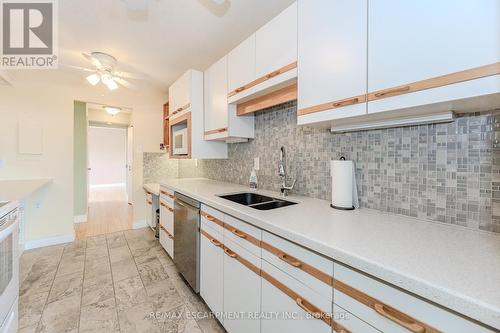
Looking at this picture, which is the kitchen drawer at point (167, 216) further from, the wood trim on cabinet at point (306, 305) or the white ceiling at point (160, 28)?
the white ceiling at point (160, 28)

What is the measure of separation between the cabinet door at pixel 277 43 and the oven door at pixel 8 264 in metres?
1.82

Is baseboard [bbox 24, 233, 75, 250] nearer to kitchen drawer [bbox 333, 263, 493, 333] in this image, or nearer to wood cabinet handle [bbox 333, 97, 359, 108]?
kitchen drawer [bbox 333, 263, 493, 333]

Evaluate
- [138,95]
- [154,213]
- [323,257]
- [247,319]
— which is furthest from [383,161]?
[138,95]

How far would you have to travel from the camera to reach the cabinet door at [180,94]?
250cm

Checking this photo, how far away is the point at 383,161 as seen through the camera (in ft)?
4.18

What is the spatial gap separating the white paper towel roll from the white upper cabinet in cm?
111

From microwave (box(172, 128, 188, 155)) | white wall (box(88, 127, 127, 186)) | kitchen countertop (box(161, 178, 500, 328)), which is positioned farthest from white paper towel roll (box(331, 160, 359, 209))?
white wall (box(88, 127, 127, 186))

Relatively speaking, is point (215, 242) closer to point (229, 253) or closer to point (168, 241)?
point (229, 253)

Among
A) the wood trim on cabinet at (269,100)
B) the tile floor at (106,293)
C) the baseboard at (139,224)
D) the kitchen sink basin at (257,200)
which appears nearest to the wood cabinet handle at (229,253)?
the kitchen sink basin at (257,200)

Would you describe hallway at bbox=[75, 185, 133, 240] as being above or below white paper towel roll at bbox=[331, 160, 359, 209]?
below

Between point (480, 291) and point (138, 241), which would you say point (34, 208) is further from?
point (480, 291)

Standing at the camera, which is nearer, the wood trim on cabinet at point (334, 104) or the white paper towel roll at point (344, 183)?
the wood trim on cabinet at point (334, 104)

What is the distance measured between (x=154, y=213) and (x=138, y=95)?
203cm

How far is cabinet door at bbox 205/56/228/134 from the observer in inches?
84.1
